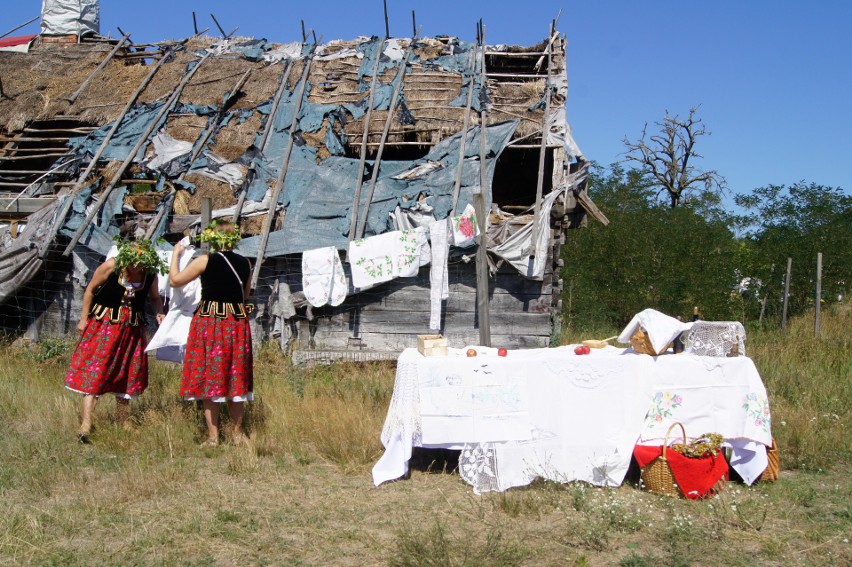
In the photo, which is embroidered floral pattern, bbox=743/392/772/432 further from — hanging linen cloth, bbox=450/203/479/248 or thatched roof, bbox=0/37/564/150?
thatched roof, bbox=0/37/564/150

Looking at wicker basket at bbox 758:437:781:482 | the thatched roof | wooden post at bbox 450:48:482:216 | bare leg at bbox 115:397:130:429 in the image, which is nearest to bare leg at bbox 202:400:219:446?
bare leg at bbox 115:397:130:429

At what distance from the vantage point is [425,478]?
5.21 meters

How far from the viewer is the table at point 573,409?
505 centimetres

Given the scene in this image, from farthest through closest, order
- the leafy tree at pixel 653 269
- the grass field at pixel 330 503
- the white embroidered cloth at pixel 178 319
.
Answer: the leafy tree at pixel 653 269 < the white embroidered cloth at pixel 178 319 < the grass field at pixel 330 503

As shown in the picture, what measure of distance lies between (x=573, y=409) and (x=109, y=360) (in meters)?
3.74

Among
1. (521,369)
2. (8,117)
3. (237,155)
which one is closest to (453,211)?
(237,155)

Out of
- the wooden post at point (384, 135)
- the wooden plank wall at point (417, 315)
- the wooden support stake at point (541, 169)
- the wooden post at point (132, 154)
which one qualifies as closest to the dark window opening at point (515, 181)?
the wooden support stake at point (541, 169)

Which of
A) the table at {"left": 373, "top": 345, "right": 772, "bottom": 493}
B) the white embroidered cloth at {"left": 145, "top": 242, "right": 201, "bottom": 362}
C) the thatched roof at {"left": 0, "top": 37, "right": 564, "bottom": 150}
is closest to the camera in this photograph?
the table at {"left": 373, "top": 345, "right": 772, "bottom": 493}

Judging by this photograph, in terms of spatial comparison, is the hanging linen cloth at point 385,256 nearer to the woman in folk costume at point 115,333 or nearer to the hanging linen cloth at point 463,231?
the hanging linen cloth at point 463,231

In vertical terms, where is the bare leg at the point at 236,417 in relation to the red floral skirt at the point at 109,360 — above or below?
below

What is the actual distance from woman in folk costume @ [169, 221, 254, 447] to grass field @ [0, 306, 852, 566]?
46 centimetres

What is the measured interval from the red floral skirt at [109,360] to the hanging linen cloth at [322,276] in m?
2.51

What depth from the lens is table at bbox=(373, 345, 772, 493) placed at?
505 centimetres

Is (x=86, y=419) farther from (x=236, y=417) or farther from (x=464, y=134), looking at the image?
(x=464, y=134)
